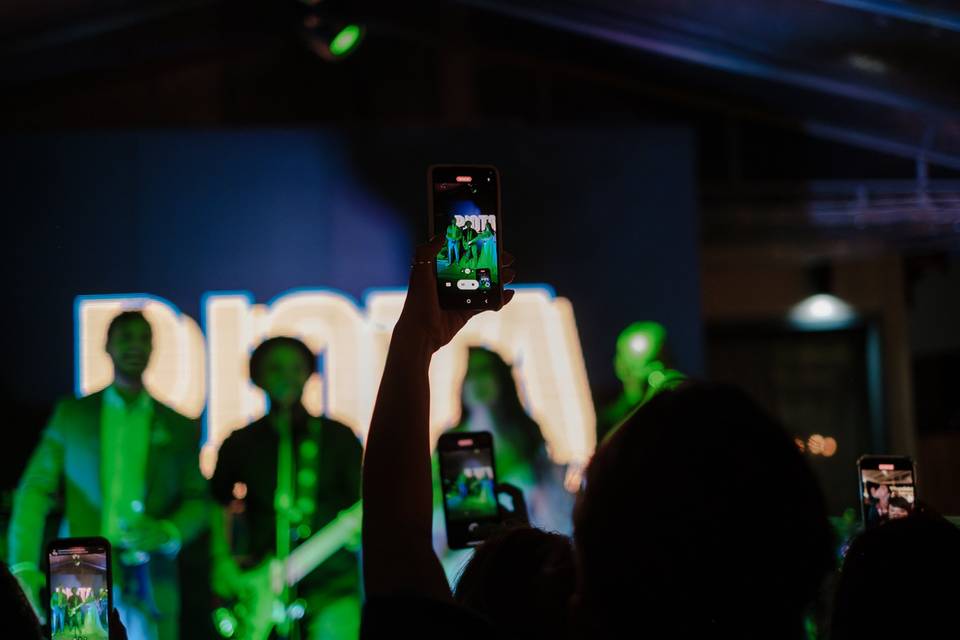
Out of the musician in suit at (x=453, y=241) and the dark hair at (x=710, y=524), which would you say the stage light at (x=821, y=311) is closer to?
the musician in suit at (x=453, y=241)

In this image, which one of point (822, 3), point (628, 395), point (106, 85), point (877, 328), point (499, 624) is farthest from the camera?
point (877, 328)

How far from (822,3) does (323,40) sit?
2.94 metres

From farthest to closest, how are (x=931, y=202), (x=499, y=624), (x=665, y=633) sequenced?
(x=931, y=202), (x=499, y=624), (x=665, y=633)

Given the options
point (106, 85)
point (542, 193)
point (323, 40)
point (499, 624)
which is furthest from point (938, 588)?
point (106, 85)

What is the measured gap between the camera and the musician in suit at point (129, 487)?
16.7 ft

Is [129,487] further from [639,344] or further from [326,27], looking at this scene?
[326,27]

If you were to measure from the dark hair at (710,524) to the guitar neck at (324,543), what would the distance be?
12.1 ft

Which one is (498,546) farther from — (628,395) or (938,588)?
(628,395)

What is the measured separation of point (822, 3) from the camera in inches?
201

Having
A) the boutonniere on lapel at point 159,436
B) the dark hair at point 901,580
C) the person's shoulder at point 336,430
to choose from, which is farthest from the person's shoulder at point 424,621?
the boutonniere on lapel at point 159,436

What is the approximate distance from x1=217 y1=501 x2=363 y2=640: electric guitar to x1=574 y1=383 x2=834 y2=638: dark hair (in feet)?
12.0

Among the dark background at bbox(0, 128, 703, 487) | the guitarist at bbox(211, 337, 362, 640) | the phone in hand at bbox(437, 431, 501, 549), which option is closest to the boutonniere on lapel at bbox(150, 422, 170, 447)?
the dark background at bbox(0, 128, 703, 487)

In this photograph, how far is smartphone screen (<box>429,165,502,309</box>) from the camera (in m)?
1.76

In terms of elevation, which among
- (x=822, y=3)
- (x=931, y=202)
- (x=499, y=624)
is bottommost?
(x=499, y=624)
